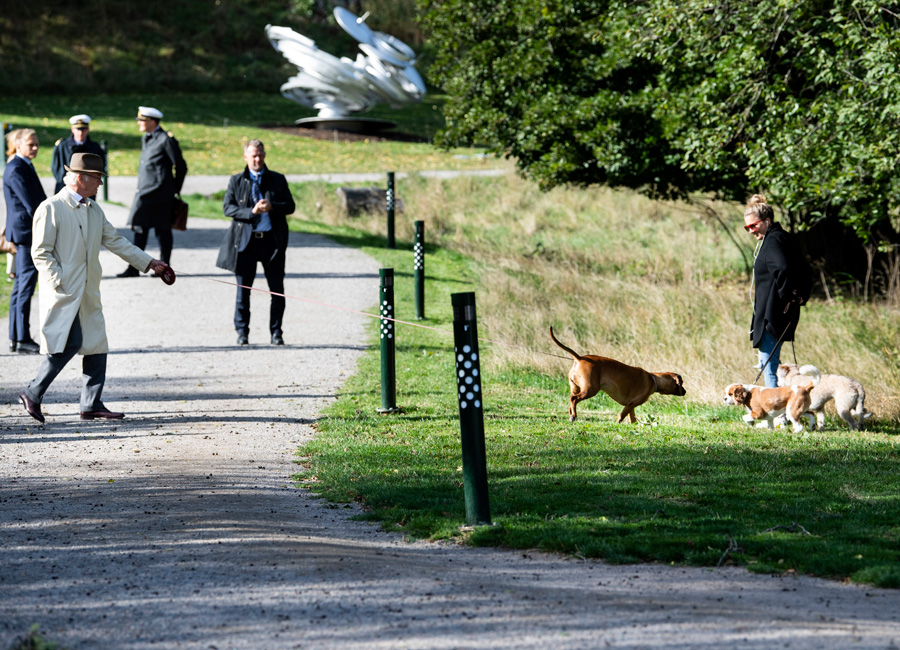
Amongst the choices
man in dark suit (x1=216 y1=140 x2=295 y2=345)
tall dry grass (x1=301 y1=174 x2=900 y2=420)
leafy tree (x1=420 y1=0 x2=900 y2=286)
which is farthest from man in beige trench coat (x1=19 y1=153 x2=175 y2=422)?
leafy tree (x1=420 y1=0 x2=900 y2=286)

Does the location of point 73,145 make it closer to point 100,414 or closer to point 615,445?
point 100,414

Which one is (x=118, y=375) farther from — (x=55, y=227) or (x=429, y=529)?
(x=429, y=529)

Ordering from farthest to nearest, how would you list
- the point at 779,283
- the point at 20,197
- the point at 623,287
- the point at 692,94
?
the point at 623,287 < the point at 692,94 < the point at 20,197 < the point at 779,283

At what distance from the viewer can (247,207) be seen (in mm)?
10453

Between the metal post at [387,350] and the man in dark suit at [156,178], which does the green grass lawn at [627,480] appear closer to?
the metal post at [387,350]

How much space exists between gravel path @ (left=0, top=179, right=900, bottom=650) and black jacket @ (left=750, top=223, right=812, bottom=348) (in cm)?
373

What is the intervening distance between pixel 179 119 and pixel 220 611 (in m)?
38.7

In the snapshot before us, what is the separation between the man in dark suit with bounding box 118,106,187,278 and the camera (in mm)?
13016

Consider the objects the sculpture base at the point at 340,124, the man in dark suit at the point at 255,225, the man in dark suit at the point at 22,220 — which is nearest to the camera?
the man in dark suit at the point at 22,220

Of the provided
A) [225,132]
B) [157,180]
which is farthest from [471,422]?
[225,132]

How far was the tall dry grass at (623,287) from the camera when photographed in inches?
424

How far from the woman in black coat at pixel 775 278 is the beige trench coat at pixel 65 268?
500 centimetres

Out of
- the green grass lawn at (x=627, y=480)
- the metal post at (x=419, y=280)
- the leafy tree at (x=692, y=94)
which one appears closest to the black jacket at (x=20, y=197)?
the green grass lawn at (x=627, y=480)

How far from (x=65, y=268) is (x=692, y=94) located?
9635 millimetres
